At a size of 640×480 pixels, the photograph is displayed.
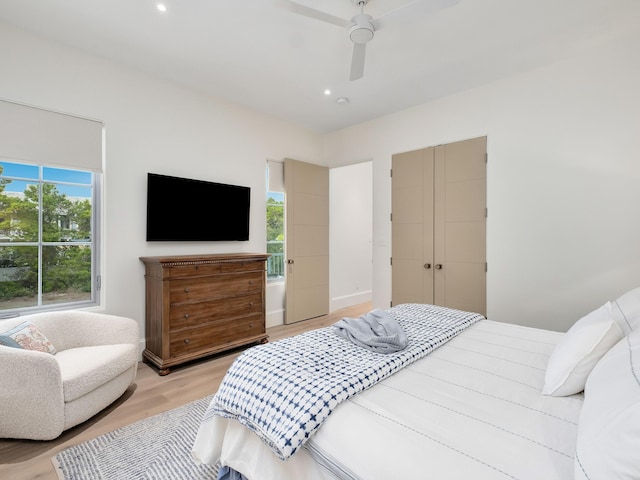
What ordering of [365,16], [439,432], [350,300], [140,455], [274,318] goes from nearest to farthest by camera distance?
[439,432], [140,455], [365,16], [274,318], [350,300]

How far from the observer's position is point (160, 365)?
2.80 m

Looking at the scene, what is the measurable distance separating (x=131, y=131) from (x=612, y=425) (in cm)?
374

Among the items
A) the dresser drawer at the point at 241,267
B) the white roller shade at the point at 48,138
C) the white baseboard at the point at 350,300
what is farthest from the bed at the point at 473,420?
the white baseboard at the point at 350,300

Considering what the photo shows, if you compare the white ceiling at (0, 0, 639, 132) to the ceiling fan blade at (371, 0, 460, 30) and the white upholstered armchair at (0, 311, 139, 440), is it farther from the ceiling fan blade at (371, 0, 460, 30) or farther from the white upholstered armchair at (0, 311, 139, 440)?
the white upholstered armchair at (0, 311, 139, 440)

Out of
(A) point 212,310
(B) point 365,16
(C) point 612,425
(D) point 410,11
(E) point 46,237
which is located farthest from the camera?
(A) point 212,310

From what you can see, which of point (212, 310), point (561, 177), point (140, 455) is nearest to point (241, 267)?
point (212, 310)

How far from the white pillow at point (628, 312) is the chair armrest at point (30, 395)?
2.93 metres

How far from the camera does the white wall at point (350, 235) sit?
206 inches

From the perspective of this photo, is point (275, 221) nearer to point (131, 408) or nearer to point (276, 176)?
point (276, 176)

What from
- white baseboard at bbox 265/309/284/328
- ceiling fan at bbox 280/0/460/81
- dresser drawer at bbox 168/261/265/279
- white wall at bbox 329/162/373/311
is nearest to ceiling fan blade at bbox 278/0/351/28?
ceiling fan at bbox 280/0/460/81

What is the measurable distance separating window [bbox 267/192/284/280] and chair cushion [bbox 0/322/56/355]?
253cm

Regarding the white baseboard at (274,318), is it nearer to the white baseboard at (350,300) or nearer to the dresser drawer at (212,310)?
the dresser drawer at (212,310)

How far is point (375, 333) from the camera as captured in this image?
178 cm

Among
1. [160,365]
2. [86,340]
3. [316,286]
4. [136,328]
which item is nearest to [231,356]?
[160,365]
